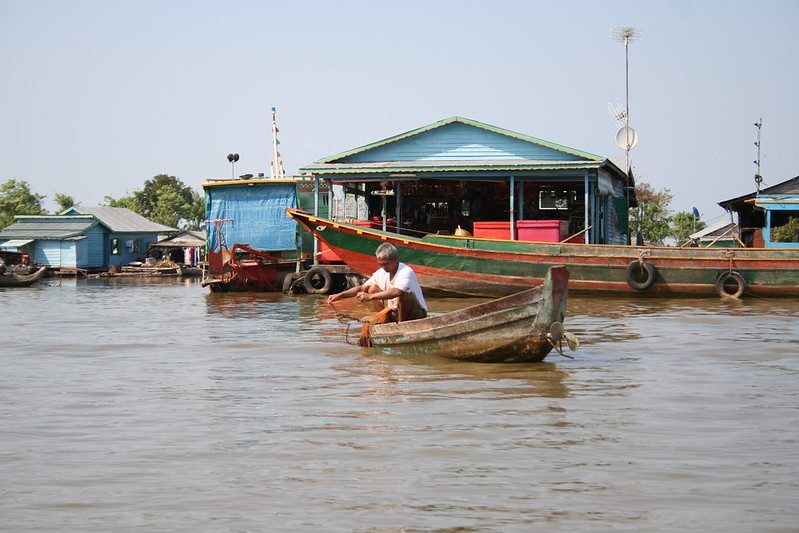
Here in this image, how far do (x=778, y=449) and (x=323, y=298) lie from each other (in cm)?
1827

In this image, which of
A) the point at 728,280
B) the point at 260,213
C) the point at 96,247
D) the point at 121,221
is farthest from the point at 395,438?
the point at 121,221

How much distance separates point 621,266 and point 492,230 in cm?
381

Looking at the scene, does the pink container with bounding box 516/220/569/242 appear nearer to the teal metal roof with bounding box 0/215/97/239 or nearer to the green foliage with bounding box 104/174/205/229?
the teal metal roof with bounding box 0/215/97/239

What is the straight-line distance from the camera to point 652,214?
61.2 m

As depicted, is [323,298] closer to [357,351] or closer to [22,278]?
[357,351]

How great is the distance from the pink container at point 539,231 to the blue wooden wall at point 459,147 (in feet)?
7.12

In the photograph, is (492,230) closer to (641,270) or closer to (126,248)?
(641,270)

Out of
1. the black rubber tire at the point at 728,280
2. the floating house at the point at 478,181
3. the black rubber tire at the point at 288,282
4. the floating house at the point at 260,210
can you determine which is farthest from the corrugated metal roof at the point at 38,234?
the black rubber tire at the point at 728,280

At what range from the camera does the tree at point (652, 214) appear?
2260 inches

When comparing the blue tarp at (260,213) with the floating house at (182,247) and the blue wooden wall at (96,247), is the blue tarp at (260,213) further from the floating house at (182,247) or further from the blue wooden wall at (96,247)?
the blue wooden wall at (96,247)

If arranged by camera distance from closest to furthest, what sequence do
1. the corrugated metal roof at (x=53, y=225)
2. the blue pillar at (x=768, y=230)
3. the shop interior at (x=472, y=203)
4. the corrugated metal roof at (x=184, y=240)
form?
the blue pillar at (x=768, y=230), the shop interior at (x=472, y=203), the corrugated metal roof at (x=53, y=225), the corrugated metal roof at (x=184, y=240)

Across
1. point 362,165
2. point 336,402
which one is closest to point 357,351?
point 336,402

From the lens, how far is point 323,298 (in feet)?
80.5

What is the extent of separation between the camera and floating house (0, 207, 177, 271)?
46.5 meters
